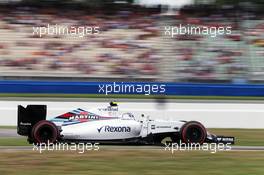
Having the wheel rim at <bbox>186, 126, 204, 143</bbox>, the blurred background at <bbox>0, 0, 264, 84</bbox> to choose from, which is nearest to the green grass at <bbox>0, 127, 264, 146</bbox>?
the wheel rim at <bbox>186, 126, 204, 143</bbox>

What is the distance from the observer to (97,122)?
816 centimetres

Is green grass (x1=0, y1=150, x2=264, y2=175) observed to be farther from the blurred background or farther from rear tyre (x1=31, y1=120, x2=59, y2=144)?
the blurred background

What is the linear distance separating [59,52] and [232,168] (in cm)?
988

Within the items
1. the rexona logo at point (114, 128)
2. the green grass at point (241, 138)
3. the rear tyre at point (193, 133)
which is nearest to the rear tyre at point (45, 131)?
the rexona logo at point (114, 128)

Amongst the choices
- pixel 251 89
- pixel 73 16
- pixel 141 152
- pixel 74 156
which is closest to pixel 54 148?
pixel 74 156

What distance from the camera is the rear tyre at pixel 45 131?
25.9 feet

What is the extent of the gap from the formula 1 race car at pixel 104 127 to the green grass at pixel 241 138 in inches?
36.9

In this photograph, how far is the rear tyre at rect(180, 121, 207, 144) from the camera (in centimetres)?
817

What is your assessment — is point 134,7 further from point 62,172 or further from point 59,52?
point 62,172

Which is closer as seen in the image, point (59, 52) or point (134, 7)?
point (59, 52)

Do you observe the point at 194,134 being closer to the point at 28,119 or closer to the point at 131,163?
the point at 131,163

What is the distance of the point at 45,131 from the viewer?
26.0 ft

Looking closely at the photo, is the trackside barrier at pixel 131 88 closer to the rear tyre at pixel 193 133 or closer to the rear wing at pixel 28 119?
the rear tyre at pixel 193 133

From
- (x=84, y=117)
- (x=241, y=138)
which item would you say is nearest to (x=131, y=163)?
(x=84, y=117)
